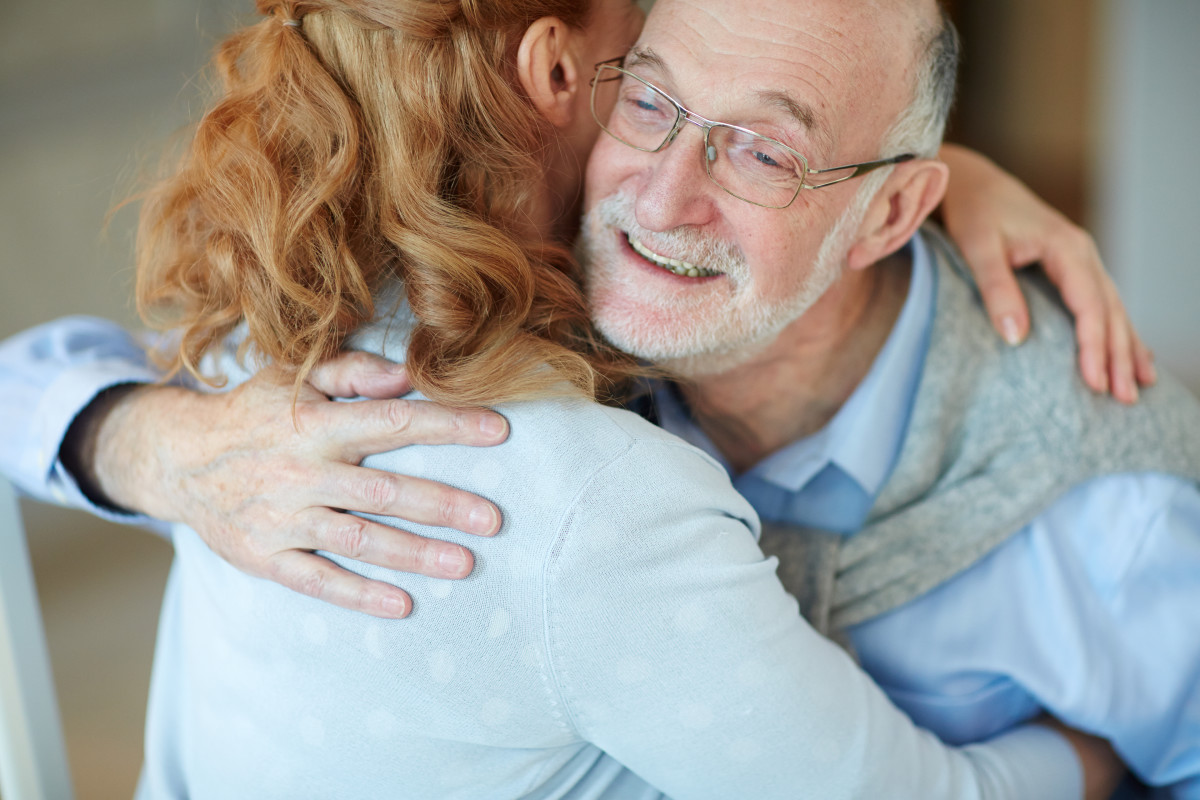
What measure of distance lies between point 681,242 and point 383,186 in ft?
1.22

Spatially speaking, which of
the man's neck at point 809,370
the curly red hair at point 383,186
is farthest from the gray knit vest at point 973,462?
the curly red hair at point 383,186

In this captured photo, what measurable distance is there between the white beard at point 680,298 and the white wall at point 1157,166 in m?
2.71

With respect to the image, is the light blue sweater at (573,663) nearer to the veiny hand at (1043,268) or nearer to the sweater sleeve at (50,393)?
the sweater sleeve at (50,393)

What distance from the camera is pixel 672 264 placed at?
1.18 meters

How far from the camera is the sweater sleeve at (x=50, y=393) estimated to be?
1.23 m

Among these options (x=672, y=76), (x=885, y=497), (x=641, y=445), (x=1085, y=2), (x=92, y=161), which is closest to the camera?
(x=641, y=445)

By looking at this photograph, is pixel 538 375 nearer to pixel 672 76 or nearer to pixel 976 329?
pixel 672 76

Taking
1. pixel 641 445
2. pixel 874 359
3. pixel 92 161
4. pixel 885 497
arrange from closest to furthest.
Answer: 1. pixel 641 445
2. pixel 885 497
3. pixel 874 359
4. pixel 92 161

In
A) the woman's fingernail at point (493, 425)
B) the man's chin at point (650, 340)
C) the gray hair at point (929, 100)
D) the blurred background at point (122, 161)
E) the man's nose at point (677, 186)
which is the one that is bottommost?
the blurred background at point (122, 161)

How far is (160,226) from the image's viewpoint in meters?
1.17

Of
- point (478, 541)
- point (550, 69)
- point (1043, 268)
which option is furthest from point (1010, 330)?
point (478, 541)

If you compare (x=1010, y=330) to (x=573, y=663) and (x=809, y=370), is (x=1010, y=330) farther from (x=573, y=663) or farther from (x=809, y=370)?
(x=573, y=663)

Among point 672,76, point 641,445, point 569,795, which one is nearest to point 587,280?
point 672,76

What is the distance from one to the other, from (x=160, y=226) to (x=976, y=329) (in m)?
1.09
